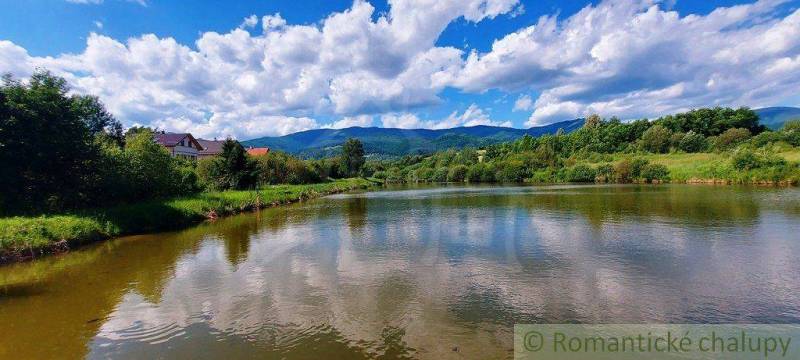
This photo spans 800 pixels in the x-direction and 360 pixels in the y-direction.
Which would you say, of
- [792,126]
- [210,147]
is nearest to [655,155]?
[792,126]

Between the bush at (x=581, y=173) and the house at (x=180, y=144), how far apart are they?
7219cm

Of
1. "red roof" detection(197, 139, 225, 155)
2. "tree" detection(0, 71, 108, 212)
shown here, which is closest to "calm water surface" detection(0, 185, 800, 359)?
"tree" detection(0, 71, 108, 212)

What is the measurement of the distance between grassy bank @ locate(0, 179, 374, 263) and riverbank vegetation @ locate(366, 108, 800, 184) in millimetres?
60783

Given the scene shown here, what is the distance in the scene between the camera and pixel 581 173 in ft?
264

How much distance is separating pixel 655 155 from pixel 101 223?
3472 inches

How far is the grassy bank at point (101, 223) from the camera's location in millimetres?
15932

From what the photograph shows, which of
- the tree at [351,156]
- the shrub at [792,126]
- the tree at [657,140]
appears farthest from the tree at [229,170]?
the shrub at [792,126]

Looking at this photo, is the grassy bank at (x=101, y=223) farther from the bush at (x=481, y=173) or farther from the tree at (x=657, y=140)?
the tree at (x=657, y=140)

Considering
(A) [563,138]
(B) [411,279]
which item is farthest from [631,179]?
(B) [411,279]

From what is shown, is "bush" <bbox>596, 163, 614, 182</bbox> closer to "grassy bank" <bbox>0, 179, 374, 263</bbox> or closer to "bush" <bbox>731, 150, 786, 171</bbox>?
"bush" <bbox>731, 150, 786, 171</bbox>

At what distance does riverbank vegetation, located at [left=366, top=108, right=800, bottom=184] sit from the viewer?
53.5m

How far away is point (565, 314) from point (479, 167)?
99.3m

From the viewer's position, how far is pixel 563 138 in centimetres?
11706

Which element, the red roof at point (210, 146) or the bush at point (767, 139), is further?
the red roof at point (210, 146)
